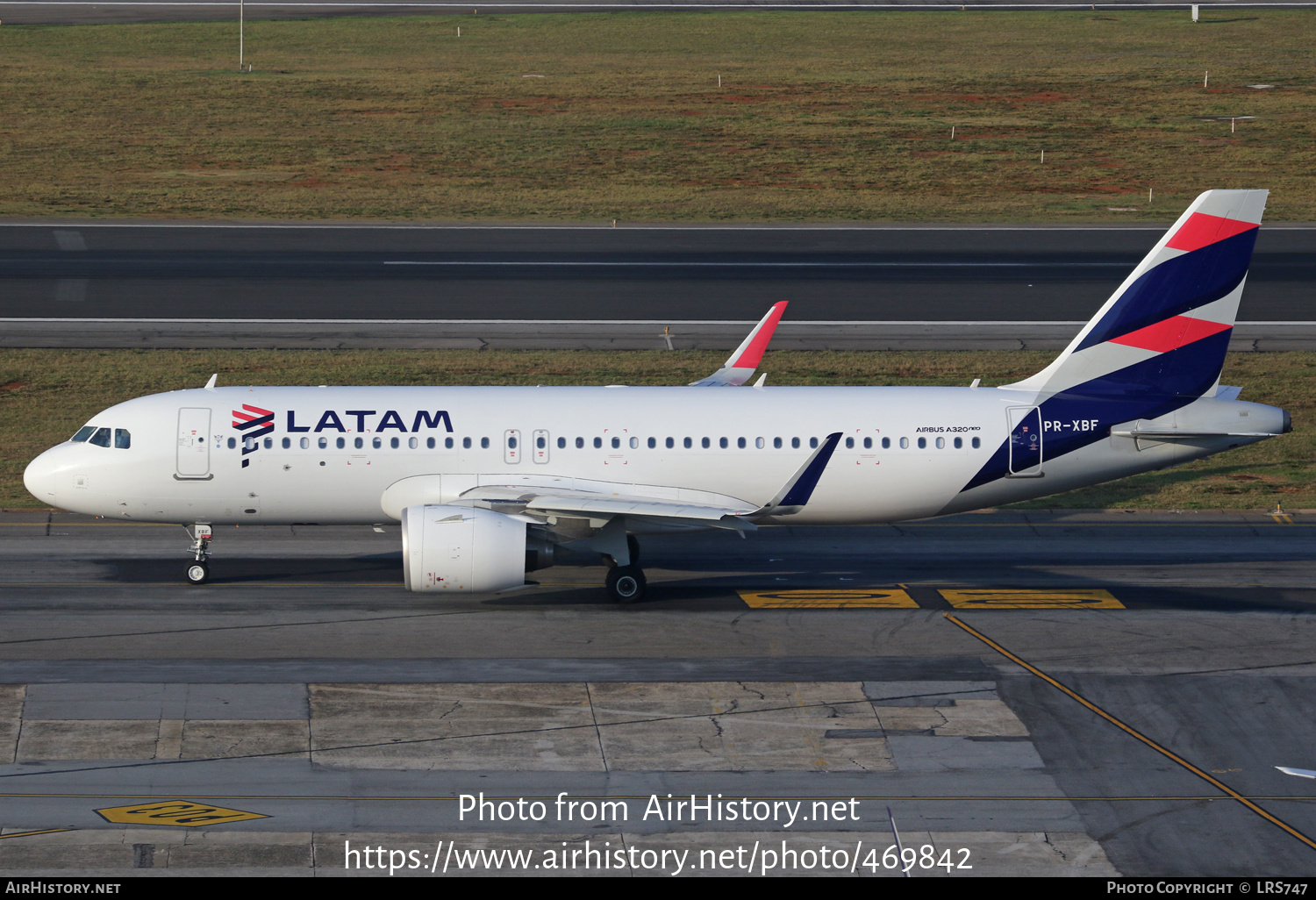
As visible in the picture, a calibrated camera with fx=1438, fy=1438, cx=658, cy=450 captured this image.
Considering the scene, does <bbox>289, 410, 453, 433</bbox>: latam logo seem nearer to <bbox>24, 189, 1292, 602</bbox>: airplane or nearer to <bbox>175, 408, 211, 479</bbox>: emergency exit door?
<bbox>24, 189, 1292, 602</bbox>: airplane

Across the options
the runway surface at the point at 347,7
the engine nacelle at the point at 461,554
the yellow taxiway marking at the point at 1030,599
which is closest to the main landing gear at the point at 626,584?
the engine nacelle at the point at 461,554

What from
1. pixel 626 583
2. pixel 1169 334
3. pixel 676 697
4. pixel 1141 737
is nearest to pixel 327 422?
pixel 626 583

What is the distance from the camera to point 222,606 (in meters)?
28.6

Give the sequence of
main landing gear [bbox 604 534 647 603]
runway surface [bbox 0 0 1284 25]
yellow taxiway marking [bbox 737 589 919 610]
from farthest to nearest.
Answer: runway surface [bbox 0 0 1284 25]
yellow taxiway marking [bbox 737 589 919 610]
main landing gear [bbox 604 534 647 603]

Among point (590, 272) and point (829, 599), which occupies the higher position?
point (590, 272)

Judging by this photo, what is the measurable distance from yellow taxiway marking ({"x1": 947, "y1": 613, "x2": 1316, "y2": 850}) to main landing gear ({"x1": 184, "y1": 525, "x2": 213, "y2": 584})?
50.4 feet

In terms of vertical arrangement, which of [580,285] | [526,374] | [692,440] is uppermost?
[580,285]

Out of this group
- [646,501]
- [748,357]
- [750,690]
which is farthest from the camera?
[748,357]

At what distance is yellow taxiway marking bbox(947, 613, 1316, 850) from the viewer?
65.0 ft

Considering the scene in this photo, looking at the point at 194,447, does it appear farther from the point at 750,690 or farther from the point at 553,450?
the point at 750,690

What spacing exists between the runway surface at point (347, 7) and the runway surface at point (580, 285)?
50656 millimetres

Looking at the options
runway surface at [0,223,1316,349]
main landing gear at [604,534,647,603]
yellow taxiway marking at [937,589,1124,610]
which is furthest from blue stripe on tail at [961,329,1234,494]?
runway surface at [0,223,1316,349]

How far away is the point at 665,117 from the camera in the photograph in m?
83.7

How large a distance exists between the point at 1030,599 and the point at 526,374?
20.6 m
